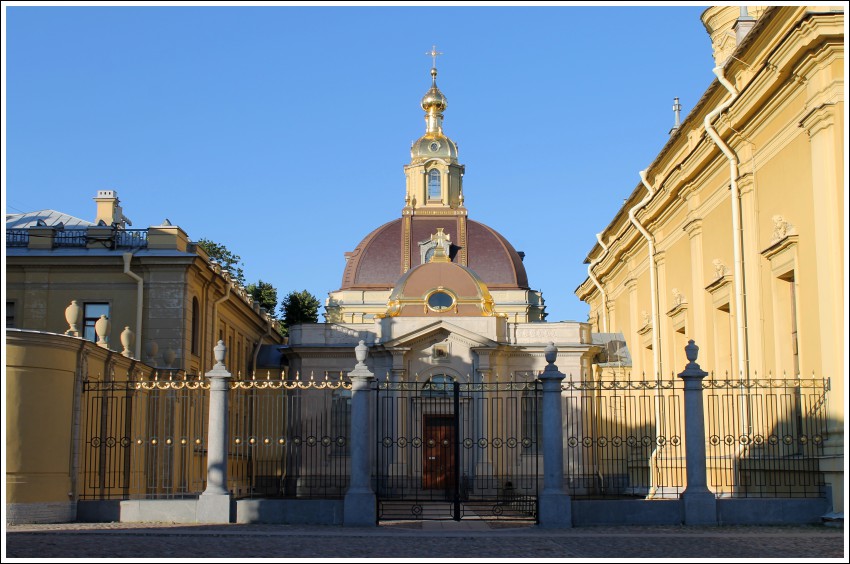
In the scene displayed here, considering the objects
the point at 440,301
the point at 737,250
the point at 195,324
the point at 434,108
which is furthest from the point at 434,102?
the point at 737,250

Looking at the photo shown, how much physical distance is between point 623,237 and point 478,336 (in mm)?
8886

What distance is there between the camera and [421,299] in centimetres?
4594

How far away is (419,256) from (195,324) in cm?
2534

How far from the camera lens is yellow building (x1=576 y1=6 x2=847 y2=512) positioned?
17.8 metres

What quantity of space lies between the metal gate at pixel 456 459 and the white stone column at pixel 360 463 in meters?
0.24

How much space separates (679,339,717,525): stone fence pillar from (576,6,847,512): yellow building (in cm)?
93

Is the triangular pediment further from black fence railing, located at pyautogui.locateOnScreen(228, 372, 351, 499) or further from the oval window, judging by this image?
black fence railing, located at pyautogui.locateOnScreen(228, 372, 351, 499)

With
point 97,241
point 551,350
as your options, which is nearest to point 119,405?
point 551,350

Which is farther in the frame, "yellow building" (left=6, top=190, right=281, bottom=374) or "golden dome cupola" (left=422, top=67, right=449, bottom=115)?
"golden dome cupola" (left=422, top=67, right=449, bottom=115)

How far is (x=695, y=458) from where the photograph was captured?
18234 millimetres

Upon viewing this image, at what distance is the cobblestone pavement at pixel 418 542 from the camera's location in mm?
13547

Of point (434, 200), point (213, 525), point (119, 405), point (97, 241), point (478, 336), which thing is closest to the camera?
point (213, 525)

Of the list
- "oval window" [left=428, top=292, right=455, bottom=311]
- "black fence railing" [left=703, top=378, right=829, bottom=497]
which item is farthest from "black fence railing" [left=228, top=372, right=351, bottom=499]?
"black fence railing" [left=703, top=378, right=829, bottom=497]

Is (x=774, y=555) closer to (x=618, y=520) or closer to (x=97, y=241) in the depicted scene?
(x=618, y=520)
